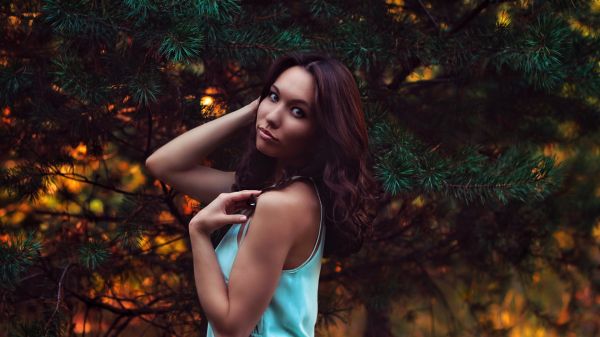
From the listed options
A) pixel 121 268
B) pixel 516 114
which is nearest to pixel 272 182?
pixel 121 268

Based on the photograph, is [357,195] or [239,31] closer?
[357,195]

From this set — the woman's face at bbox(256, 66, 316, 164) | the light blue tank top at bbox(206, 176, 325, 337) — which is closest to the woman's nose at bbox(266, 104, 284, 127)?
the woman's face at bbox(256, 66, 316, 164)

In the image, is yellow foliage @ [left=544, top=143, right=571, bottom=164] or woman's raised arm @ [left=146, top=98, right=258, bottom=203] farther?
yellow foliage @ [left=544, top=143, right=571, bottom=164]

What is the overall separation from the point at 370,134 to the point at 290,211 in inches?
17.8

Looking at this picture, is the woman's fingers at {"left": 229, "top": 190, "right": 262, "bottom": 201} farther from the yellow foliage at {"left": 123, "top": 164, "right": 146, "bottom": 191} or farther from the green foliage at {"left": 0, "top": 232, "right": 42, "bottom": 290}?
the yellow foliage at {"left": 123, "top": 164, "right": 146, "bottom": 191}

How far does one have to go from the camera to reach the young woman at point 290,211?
164cm

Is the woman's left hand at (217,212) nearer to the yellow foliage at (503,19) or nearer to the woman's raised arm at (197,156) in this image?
the woman's raised arm at (197,156)

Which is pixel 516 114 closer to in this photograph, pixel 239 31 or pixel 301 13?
pixel 301 13

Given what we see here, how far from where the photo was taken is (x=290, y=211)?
1677mm

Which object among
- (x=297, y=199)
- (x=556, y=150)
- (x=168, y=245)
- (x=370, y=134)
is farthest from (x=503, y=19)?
(x=168, y=245)

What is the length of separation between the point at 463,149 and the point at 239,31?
2.29ft

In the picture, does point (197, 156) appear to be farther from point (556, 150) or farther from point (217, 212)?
point (556, 150)

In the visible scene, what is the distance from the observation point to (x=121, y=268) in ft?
8.21

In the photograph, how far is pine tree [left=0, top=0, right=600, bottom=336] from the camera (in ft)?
6.31
